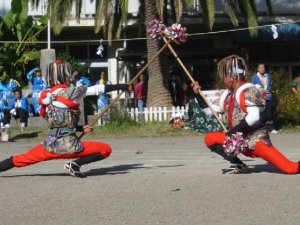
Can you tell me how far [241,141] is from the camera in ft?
32.4

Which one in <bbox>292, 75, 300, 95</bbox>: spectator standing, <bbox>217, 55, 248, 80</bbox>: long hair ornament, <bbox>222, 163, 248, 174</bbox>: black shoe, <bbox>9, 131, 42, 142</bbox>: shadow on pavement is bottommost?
<bbox>9, 131, 42, 142</bbox>: shadow on pavement

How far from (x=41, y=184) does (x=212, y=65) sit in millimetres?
19341

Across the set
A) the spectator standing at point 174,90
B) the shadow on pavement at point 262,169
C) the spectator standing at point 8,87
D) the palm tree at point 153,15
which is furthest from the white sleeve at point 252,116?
the spectator standing at point 174,90

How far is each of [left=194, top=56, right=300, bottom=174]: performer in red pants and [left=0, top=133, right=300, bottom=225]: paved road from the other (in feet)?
0.95

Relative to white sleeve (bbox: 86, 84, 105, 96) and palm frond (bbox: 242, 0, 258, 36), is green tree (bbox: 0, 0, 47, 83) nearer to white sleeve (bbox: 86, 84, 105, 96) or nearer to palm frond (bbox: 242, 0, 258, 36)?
palm frond (bbox: 242, 0, 258, 36)

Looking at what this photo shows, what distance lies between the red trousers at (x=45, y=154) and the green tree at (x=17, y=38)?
52.0 feet

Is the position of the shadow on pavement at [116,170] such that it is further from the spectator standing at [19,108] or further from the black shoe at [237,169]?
the spectator standing at [19,108]

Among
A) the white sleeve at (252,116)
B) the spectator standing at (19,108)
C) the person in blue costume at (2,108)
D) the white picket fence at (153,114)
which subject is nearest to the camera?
the white sleeve at (252,116)

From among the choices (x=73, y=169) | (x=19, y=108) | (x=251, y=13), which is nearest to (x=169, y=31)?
(x=73, y=169)

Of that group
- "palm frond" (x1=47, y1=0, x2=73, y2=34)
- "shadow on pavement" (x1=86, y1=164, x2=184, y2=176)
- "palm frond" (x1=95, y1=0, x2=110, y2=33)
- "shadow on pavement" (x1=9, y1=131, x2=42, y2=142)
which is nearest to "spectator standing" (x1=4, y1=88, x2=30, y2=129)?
"shadow on pavement" (x1=9, y1=131, x2=42, y2=142)

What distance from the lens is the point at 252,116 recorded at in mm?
9812

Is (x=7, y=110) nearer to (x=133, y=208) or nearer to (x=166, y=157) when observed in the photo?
(x=166, y=157)

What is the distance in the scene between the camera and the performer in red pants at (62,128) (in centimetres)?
1010

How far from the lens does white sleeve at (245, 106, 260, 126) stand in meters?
9.81
